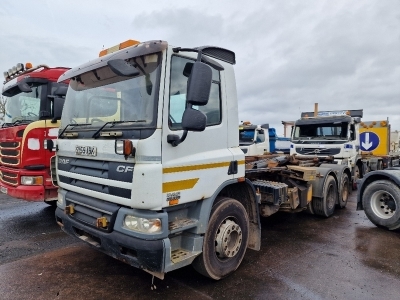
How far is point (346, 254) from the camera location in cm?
443

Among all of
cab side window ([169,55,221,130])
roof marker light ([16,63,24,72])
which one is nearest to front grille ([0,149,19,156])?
roof marker light ([16,63,24,72])

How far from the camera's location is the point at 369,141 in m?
13.6

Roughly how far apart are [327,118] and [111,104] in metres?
8.33

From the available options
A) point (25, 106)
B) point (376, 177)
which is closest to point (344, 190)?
point (376, 177)

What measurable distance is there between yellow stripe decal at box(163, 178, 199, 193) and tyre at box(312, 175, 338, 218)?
13.7ft

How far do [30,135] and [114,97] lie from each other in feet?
9.96

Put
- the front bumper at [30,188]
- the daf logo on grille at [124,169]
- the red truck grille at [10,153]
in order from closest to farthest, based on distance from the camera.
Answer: the daf logo on grille at [124,169] < the front bumper at [30,188] < the red truck grille at [10,153]

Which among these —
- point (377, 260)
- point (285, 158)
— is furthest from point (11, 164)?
point (377, 260)

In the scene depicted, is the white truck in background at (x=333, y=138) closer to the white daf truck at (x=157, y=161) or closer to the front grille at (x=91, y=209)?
the white daf truck at (x=157, y=161)

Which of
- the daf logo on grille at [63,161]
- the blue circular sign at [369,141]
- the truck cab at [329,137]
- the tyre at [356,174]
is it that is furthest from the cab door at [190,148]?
the blue circular sign at [369,141]

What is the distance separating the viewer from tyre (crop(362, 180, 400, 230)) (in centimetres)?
539

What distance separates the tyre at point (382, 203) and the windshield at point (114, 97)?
4.99 meters

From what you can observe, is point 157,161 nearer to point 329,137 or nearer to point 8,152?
point 8,152

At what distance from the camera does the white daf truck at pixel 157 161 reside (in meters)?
2.68
